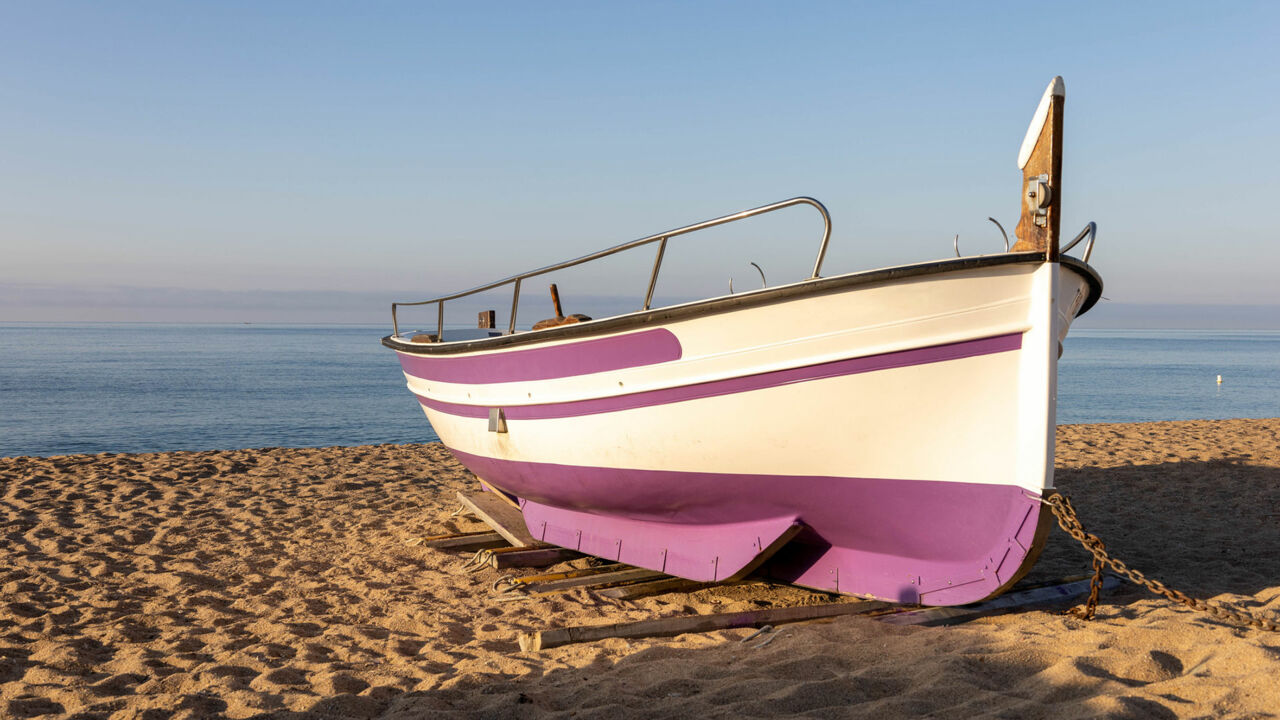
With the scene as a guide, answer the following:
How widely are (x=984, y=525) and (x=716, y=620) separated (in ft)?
4.69

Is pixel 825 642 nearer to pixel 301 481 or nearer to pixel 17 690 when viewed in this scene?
pixel 17 690

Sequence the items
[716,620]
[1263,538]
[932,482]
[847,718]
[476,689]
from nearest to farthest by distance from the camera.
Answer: [847,718], [476,689], [932,482], [716,620], [1263,538]

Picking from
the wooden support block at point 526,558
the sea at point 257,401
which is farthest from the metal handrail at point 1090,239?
the sea at point 257,401

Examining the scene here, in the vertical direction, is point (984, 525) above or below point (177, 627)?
above

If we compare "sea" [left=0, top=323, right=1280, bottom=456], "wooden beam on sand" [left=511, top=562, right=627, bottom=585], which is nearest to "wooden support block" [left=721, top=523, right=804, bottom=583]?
"wooden beam on sand" [left=511, top=562, right=627, bottom=585]

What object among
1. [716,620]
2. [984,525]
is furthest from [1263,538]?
[716,620]

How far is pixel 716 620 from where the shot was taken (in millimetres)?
4062

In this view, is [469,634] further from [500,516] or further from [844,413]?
[844,413]

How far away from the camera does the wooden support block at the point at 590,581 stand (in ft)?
16.2

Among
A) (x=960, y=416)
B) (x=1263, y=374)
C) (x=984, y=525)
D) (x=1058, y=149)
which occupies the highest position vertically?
(x=1058, y=149)

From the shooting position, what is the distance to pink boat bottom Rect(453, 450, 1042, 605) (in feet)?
12.3

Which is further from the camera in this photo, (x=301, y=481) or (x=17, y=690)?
(x=301, y=481)

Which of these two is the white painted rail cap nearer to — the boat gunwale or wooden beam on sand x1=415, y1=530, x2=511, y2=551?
the boat gunwale

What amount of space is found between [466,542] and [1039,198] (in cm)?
477
